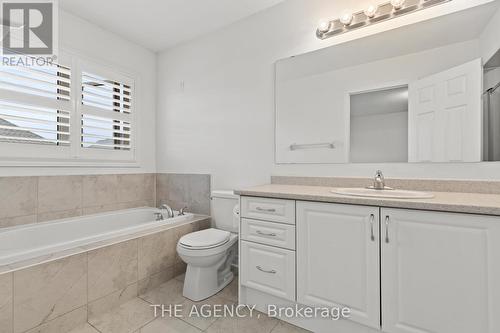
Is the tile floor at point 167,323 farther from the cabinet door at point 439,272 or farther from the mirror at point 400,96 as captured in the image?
the mirror at point 400,96

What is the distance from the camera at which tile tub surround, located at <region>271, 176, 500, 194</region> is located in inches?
55.6

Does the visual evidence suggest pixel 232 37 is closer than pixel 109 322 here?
No

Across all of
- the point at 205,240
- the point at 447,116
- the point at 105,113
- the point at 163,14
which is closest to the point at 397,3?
the point at 447,116

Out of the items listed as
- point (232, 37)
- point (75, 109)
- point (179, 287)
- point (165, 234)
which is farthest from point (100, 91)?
point (179, 287)

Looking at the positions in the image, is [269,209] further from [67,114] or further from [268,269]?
[67,114]

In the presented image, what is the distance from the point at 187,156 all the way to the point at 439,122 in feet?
7.59

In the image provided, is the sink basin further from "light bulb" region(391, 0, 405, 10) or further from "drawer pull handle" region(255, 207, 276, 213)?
"light bulb" region(391, 0, 405, 10)

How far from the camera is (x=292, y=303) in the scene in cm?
159

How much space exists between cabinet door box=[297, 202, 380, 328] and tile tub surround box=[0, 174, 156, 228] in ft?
6.93

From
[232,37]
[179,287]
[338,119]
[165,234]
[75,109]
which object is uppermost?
[232,37]

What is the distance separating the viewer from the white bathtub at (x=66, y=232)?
1.53 metres

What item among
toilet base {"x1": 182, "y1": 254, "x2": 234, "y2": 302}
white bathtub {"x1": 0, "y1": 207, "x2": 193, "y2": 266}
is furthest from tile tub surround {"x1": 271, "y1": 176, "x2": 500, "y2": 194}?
white bathtub {"x1": 0, "y1": 207, "x2": 193, "y2": 266}

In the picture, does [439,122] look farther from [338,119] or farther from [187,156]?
[187,156]

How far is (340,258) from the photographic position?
1346 millimetres
